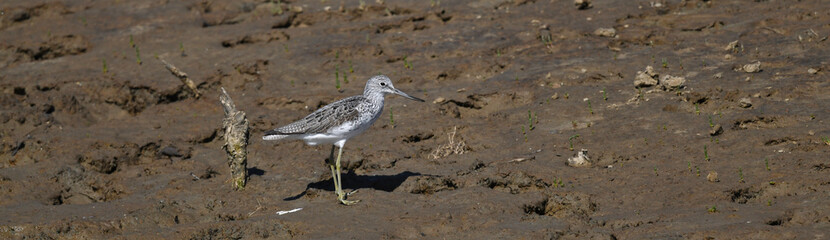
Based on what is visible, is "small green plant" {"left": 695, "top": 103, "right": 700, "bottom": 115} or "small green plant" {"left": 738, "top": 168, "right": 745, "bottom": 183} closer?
"small green plant" {"left": 738, "top": 168, "right": 745, "bottom": 183}

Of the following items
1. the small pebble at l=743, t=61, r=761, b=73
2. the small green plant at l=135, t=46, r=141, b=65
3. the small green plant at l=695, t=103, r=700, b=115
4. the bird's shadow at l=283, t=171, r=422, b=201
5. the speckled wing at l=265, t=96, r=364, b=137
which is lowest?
the small green plant at l=135, t=46, r=141, b=65

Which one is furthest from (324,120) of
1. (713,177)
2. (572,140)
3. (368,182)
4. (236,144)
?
(713,177)

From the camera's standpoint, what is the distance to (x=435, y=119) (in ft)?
43.4

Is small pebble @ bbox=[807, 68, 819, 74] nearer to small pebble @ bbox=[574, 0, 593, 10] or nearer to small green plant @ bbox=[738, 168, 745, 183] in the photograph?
small green plant @ bbox=[738, 168, 745, 183]

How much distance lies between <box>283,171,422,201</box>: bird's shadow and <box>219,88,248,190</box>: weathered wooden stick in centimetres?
80

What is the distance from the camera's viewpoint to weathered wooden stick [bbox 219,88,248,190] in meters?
11.0

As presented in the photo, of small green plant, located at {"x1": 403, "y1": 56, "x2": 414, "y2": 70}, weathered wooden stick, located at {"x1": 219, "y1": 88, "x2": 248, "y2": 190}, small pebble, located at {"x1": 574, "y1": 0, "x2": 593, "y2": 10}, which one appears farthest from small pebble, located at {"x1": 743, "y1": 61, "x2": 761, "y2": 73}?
weathered wooden stick, located at {"x1": 219, "y1": 88, "x2": 248, "y2": 190}

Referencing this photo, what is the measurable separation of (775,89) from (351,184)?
5942mm

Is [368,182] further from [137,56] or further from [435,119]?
[137,56]

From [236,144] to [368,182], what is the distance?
1.68 m

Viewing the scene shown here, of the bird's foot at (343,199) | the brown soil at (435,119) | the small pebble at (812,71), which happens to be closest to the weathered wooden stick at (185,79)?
the brown soil at (435,119)

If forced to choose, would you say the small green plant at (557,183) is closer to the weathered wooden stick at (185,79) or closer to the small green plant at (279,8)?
the weathered wooden stick at (185,79)

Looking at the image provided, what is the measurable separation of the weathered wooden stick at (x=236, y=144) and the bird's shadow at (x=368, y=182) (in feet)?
2.61

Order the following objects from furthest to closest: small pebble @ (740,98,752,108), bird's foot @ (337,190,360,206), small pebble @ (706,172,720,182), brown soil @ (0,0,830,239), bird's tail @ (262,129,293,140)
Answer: small pebble @ (740,98,752,108) < bird's tail @ (262,129,293,140) < bird's foot @ (337,190,360,206) < small pebble @ (706,172,720,182) < brown soil @ (0,0,830,239)
